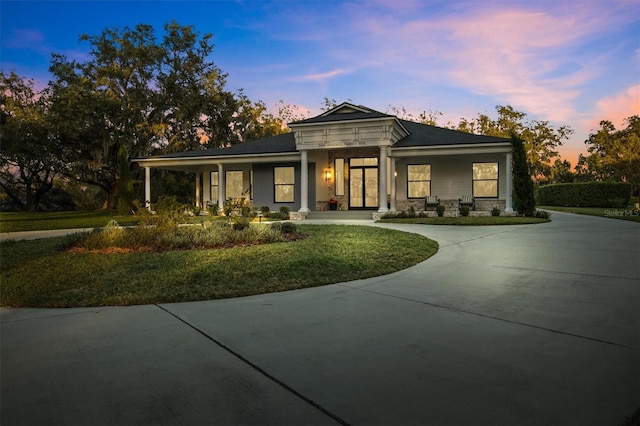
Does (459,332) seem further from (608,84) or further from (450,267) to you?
(608,84)

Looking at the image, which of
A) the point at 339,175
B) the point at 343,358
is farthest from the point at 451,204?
the point at 343,358

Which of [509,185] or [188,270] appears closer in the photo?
[188,270]

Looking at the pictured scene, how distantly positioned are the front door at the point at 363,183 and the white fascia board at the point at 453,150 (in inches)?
69.4

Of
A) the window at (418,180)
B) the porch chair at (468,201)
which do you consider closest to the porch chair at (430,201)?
the window at (418,180)

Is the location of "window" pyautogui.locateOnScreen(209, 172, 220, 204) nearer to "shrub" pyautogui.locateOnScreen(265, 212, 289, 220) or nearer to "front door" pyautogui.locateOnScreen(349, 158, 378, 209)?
"shrub" pyautogui.locateOnScreen(265, 212, 289, 220)

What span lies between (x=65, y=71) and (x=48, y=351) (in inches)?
1161

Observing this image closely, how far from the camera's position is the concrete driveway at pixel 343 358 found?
81.0 inches

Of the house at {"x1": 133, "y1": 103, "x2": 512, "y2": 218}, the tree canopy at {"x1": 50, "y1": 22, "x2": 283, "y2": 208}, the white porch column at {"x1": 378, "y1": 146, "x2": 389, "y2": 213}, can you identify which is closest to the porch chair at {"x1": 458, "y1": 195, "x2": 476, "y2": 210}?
the house at {"x1": 133, "y1": 103, "x2": 512, "y2": 218}

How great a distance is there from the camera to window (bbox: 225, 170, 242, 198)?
70.6 feet

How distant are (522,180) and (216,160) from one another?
46.5ft

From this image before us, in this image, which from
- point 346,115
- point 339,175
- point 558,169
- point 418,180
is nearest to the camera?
point 346,115

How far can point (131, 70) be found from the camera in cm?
2602

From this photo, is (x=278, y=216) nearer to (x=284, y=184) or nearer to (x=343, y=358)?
(x=284, y=184)

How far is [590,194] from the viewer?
2481cm
